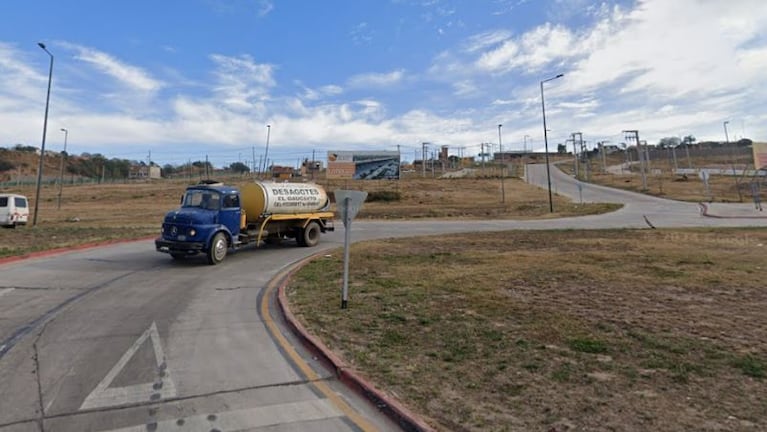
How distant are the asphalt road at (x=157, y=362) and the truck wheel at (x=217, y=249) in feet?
7.26

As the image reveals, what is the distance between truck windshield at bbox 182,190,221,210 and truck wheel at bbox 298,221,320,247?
448 centimetres

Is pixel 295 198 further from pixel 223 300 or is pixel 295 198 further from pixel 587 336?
pixel 587 336

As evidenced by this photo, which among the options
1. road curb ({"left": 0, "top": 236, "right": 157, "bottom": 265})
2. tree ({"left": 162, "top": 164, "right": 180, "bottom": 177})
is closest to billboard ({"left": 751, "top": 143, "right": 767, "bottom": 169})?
road curb ({"left": 0, "top": 236, "right": 157, "bottom": 265})

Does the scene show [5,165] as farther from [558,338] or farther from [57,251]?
[558,338]

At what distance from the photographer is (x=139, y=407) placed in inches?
162

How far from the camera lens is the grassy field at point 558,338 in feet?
12.7

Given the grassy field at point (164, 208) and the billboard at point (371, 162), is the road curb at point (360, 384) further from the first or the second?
the billboard at point (371, 162)

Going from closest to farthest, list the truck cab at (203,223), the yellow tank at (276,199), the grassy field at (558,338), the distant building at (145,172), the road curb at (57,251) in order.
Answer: the grassy field at (558,338) → the truck cab at (203,223) → the road curb at (57,251) → the yellow tank at (276,199) → the distant building at (145,172)

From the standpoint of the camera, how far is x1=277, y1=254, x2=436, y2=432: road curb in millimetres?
3721

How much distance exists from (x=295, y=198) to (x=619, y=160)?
139 m

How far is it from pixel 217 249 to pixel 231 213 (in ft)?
4.60

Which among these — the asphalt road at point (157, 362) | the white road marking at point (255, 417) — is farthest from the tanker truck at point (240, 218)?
the white road marking at point (255, 417)

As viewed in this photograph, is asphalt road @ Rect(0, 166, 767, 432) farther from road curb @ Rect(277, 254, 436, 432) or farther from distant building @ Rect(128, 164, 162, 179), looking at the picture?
distant building @ Rect(128, 164, 162, 179)

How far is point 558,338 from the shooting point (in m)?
5.75
